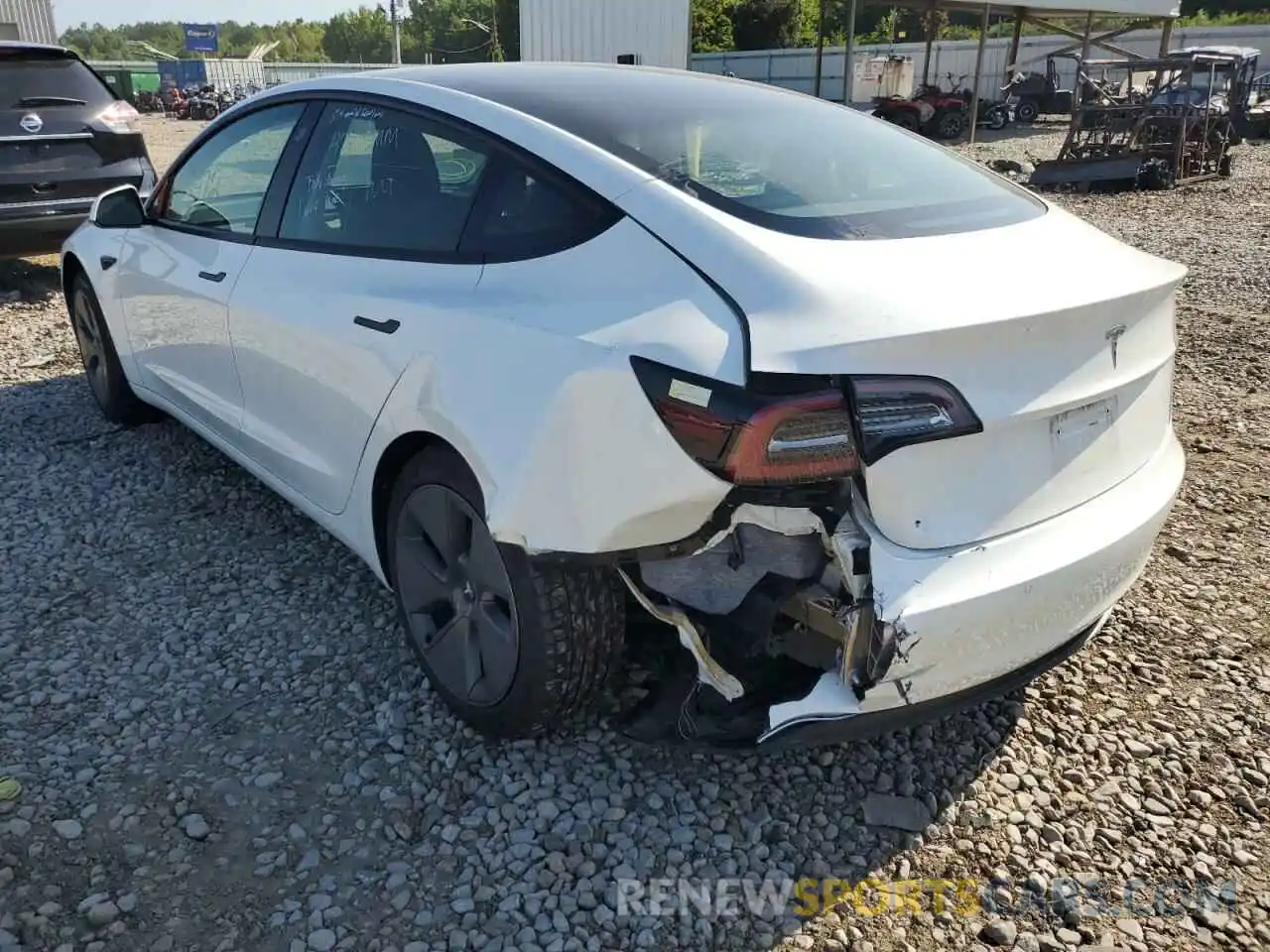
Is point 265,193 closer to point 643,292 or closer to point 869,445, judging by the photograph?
point 643,292

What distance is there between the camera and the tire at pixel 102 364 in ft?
15.9

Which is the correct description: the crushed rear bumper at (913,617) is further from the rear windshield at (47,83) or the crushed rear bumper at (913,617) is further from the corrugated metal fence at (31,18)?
the corrugated metal fence at (31,18)

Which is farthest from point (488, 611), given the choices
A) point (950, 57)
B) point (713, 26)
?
point (713, 26)

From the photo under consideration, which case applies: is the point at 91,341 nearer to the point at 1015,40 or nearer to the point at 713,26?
the point at 1015,40

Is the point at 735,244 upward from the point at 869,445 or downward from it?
upward

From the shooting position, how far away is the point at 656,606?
2377 mm

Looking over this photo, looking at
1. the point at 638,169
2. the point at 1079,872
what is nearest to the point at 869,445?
the point at 638,169

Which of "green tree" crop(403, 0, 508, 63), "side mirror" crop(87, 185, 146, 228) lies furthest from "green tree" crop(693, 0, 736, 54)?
"side mirror" crop(87, 185, 146, 228)

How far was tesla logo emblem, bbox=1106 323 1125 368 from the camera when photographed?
2353mm

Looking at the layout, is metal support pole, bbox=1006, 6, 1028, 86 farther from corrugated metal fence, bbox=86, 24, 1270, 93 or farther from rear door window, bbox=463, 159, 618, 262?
rear door window, bbox=463, 159, 618, 262

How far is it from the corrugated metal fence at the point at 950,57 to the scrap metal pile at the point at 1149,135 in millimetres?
19158

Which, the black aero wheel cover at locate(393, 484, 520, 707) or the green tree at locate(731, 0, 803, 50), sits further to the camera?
the green tree at locate(731, 0, 803, 50)

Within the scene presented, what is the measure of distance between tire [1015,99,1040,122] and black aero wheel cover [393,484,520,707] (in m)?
30.6

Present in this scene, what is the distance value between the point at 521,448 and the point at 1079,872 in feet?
5.22
